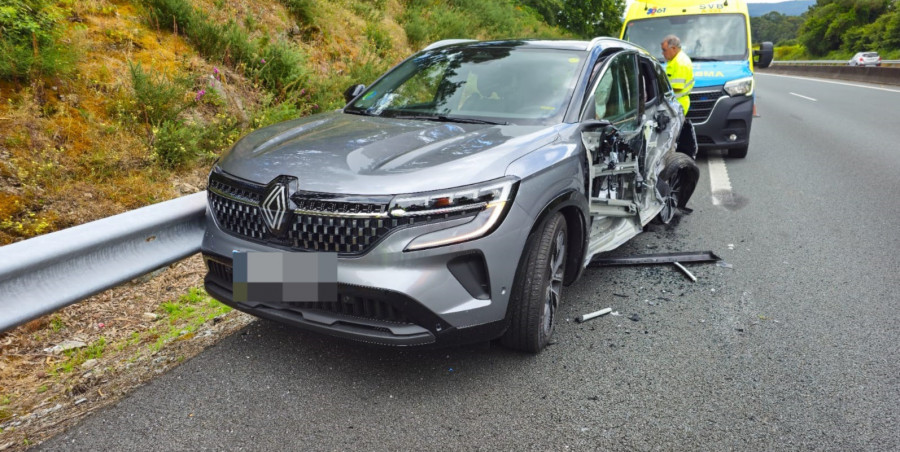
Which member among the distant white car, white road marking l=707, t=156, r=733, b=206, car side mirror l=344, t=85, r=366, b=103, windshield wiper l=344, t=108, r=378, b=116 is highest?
the distant white car

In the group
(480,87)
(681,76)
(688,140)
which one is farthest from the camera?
(681,76)

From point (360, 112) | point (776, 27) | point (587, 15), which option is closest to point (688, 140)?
point (360, 112)

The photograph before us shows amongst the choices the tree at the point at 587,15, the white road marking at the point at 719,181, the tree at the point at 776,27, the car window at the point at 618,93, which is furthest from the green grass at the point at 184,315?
the tree at the point at 776,27

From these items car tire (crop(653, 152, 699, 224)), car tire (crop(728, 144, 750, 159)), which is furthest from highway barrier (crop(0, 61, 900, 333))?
car tire (crop(728, 144, 750, 159))

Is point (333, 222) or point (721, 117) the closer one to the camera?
point (333, 222)

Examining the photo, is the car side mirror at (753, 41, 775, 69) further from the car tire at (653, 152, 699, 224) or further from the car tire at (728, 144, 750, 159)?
the car tire at (653, 152, 699, 224)

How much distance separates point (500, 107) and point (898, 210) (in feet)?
16.6

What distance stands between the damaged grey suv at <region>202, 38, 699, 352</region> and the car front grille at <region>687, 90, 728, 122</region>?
229 inches

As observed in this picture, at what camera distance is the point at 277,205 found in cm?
290

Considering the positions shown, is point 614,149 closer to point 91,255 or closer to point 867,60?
point 91,255

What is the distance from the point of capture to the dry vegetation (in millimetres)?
3299

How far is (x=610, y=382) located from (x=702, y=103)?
24.1 feet

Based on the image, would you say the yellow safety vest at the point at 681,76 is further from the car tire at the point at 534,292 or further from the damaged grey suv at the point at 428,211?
the car tire at the point at 534,292

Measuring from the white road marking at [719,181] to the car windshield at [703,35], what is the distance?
1687 mm
